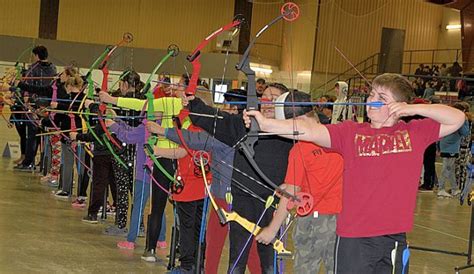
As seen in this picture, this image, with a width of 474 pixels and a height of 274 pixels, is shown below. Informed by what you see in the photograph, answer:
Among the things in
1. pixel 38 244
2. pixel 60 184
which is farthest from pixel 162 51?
pixel 38 244

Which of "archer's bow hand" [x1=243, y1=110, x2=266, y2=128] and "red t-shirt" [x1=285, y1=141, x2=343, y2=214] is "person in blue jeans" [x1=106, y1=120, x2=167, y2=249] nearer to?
"red t-shirt" [x1=285, y1=141, x2=343, y2=214]

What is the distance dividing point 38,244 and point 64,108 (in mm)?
2578

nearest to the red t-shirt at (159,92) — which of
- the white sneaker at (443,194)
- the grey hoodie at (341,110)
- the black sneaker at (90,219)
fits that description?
the black sneaker at (90,219)

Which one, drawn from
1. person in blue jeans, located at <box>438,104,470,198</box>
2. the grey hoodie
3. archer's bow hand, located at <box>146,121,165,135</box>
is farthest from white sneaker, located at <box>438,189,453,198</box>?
archer's bow hand, located at <box>146,121,165,135</box>

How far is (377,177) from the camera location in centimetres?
297

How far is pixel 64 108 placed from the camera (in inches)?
326

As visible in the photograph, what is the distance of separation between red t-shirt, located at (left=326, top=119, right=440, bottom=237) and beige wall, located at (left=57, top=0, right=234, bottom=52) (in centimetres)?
2055

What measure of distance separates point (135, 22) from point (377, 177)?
2121cm

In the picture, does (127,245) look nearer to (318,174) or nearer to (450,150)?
(318,174)

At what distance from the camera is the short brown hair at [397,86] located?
2.95 m

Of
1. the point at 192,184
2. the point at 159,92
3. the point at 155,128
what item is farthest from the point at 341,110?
the point at 192,184

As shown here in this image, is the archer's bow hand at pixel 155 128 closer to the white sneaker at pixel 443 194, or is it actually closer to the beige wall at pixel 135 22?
the white sneaker at pixel 443 194

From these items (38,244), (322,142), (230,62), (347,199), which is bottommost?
(38,244)

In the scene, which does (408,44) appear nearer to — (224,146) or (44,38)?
(44,38)
